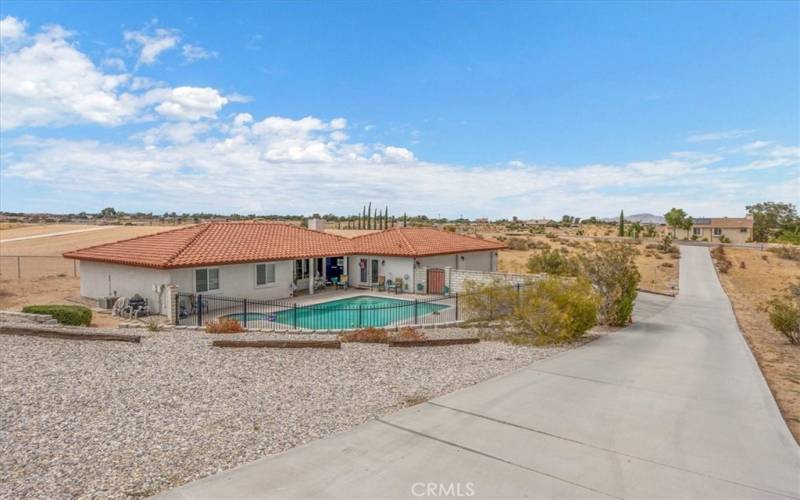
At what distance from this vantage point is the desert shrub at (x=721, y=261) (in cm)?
5031

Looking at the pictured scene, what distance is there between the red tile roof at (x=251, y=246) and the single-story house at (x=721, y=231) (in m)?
81.3

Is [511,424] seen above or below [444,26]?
below

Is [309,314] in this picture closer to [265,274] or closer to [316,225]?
[265,274]

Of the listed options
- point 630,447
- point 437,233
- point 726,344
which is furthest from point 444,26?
point 630,447

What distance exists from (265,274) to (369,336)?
12.6 m

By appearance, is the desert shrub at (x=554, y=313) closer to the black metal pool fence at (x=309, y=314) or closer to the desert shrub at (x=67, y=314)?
the black metal pool fence at (x=309, y=314)

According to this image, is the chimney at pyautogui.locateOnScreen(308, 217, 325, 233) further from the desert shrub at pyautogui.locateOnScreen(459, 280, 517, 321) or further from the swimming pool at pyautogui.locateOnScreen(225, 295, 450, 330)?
the desert shrub at pyautogui.locateOnScreen(459, 280, 517, 321)

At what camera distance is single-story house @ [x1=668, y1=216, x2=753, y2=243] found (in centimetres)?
9612

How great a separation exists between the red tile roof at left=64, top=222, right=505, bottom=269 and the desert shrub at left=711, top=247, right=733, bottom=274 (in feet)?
90.4

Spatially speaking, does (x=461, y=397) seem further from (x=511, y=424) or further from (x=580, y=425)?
(x=580, y=425)

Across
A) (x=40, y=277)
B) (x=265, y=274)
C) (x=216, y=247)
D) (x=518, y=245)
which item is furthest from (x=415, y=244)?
(x=518, y=245)

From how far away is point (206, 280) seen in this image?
24.1 metres

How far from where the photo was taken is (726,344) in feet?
59.2

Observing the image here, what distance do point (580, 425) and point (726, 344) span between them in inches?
483
